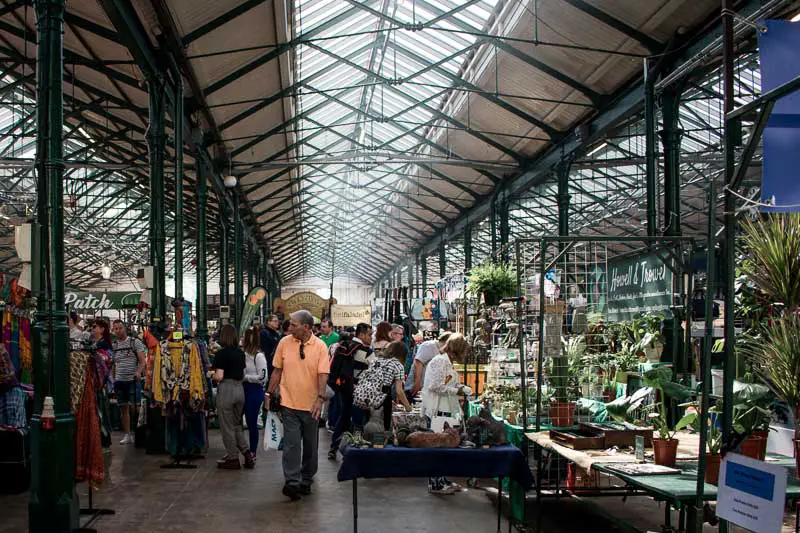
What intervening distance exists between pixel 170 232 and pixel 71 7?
23.1 meters

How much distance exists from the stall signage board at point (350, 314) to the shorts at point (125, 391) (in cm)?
1453

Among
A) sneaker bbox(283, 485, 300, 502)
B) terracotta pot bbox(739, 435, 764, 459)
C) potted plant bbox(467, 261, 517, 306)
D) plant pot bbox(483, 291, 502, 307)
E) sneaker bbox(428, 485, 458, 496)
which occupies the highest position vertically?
potted plant bbox(467, 261, 517, 306)

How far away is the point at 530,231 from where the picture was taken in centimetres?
2994

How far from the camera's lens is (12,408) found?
25.5ft

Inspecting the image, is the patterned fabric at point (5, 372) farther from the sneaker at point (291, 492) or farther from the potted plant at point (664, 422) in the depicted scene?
the potted plant at point (664, 422)

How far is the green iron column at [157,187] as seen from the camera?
10859 mm

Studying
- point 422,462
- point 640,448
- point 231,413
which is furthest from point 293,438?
point 640,448

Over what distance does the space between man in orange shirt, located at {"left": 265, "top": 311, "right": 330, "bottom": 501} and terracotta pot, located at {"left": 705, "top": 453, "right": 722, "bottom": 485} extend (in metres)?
3.51

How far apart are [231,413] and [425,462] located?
354 cm

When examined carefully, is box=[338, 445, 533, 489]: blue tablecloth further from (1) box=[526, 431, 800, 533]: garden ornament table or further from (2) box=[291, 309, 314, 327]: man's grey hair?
(2) box=[291, 309, 314, 327]: man's grey hair

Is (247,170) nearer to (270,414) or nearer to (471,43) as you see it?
(471,43)

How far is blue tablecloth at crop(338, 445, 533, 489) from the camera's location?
5.80m

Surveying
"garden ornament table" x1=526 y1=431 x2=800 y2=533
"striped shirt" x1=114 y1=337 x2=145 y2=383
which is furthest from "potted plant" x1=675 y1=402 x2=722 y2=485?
"striped shirt" x1=114 y1=337 x2=145 y2=383

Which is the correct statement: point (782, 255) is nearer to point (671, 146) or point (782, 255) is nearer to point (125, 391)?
point (671, 146)
